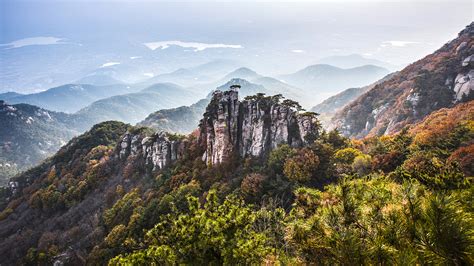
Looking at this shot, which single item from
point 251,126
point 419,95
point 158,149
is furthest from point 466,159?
point 419,95

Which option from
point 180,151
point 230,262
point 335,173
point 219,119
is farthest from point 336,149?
point 230,262

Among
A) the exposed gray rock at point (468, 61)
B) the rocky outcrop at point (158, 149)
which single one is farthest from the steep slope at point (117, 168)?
the exposed gray rock at point (468, 61)

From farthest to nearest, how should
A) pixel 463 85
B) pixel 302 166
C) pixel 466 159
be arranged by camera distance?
pixel 463 85
pixel 302 166
pixel 466 159

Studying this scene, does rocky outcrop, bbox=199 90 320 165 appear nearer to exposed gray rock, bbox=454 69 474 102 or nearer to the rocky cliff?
the rocky cliff

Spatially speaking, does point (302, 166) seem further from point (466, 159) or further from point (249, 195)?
point (466, 159)

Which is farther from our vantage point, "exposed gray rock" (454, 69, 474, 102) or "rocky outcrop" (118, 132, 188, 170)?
"exposed gray rock" (454, 69, 474, 102)

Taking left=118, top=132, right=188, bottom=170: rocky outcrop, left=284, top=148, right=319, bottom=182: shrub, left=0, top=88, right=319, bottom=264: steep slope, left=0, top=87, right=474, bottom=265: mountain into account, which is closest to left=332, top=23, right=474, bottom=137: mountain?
left=0, top=87, right=474, bottom=265: mountain

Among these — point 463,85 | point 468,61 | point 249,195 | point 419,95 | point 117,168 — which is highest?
point 468,61
